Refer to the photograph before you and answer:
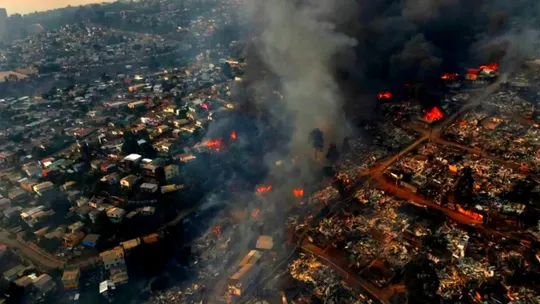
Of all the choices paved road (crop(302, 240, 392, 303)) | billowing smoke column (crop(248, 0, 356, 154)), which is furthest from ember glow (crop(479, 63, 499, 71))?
paved road (crop(302, 240, 392, 303))

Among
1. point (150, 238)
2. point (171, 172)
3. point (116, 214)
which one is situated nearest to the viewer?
point (150, 238)

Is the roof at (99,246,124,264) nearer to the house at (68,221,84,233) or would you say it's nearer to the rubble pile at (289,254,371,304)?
the house at (68,221,84,233)

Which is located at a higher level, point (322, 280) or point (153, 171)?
point (153, 171)

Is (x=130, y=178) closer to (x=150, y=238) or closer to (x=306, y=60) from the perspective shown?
(x=150, y=238)

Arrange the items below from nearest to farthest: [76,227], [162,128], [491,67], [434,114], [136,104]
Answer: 1. [76,227]
2. [434,114]
3. [162,128]
4. [491,67]
5. [136,104]

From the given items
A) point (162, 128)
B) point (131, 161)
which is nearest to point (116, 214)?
point (131, 161)

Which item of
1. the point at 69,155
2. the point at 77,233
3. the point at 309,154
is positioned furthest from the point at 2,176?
the point at 309,154

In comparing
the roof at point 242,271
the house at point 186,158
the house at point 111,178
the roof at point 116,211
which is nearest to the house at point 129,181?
the house at point 111,178
